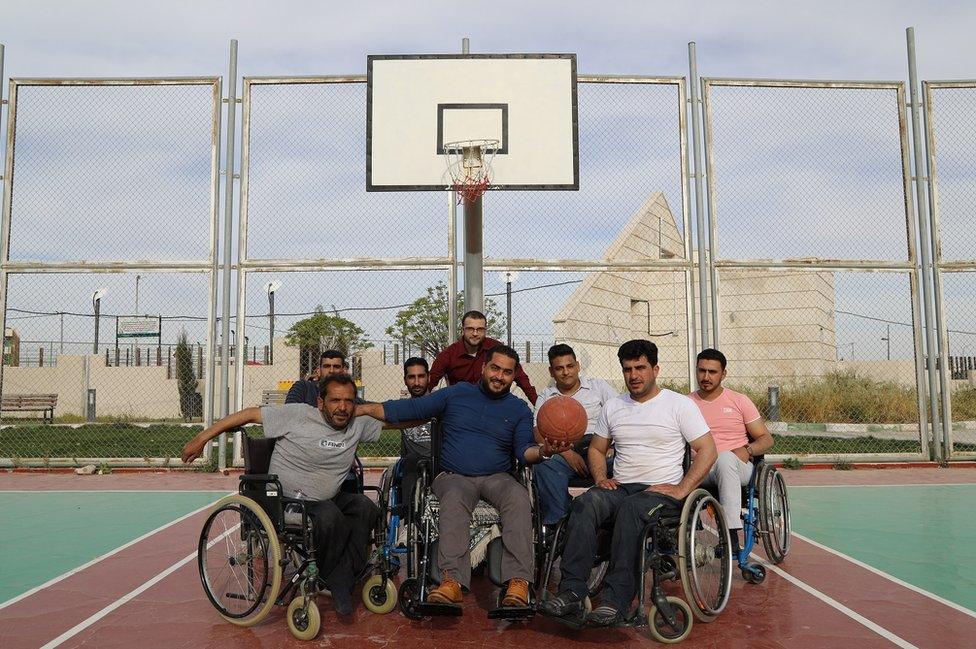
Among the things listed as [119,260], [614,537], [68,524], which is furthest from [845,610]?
[119,260]

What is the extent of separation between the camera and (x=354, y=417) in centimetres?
489

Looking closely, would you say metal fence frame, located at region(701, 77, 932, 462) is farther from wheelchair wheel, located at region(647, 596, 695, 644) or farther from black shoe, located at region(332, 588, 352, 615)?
black shoe, located at region(332, 588, 352, 615)

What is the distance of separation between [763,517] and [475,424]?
198cm

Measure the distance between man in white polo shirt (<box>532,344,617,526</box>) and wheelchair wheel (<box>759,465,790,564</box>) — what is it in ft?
3.65

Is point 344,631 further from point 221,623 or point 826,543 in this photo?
point 826,543

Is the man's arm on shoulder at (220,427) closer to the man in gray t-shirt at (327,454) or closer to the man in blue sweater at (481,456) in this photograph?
the man in gray t-shirt at (327,454)

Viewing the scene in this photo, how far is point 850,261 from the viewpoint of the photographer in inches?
408

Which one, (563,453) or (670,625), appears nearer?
(670,625)

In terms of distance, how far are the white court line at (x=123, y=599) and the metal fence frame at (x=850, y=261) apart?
20.9 feet

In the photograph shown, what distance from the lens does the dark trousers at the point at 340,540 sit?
4.45 meters

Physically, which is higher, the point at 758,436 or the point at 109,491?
the point at 758,436

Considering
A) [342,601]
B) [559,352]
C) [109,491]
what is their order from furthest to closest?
[109,491], [559,352], [342,601]

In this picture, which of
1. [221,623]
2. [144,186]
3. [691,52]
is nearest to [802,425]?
[691,52]

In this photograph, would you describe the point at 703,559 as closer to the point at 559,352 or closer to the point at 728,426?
the point at 728,426
